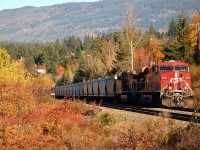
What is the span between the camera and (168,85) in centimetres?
2838

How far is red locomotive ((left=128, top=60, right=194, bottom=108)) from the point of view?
27.5 meters

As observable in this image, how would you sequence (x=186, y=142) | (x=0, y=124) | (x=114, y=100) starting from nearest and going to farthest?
(x=186, y=142)
(x=0, y=124)
(x=114, y=100)

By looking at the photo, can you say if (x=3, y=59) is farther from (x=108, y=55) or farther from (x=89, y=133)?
(x=108, y=55)

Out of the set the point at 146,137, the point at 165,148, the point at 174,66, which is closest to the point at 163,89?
the point at 174,66

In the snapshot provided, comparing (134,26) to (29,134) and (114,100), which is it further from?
(29,134)

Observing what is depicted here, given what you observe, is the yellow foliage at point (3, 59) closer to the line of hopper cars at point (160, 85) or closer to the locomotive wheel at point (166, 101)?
the line of hopper cars at point (160, 85)

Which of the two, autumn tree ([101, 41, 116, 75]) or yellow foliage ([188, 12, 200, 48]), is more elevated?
yellow foliage ([188, 12, 200, 48])

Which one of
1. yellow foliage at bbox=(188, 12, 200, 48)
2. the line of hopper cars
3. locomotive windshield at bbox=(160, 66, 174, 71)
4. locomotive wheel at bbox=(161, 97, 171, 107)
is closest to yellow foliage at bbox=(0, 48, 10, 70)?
the line of hopper cars

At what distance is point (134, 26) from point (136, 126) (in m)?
44.1

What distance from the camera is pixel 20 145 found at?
1852 cm

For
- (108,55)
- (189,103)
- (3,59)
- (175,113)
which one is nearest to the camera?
(175,113)

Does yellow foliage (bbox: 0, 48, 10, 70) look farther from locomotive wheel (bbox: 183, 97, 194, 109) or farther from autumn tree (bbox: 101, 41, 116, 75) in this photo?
autumn tree (bbox: 101, 41, 116, 75)

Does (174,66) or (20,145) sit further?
(174,66)

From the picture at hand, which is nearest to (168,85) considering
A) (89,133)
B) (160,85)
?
(160,85)
